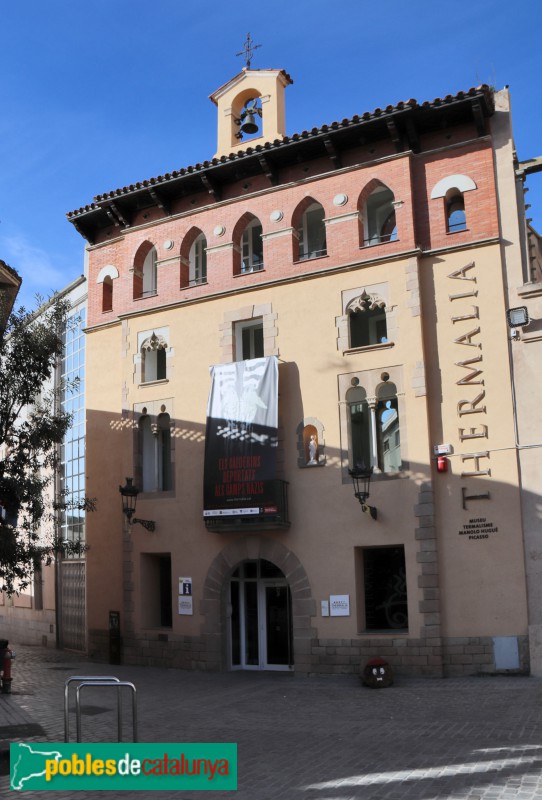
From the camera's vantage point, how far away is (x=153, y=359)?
70.2 feet

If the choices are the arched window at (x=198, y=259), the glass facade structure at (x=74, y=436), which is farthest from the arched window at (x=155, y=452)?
the arched window at (x=198, y=259)

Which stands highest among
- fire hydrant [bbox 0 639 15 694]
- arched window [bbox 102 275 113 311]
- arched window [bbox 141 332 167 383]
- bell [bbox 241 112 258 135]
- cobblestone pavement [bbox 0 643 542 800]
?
bell [bbox 241 112 258 135]

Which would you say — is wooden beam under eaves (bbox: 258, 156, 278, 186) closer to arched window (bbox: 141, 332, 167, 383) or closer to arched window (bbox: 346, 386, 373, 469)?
arched window (bbox: 141, 332, 167, 383)

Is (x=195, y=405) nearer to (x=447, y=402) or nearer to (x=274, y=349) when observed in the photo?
(x=274, y=349)

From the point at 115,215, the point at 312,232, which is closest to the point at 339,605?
the point at 312,232

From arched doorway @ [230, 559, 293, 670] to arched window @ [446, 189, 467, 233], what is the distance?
337 inches

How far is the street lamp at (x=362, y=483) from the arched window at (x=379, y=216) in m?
5.43

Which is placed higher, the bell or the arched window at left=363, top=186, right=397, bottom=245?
the bell

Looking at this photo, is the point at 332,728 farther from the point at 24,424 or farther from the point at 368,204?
the point at 368,204

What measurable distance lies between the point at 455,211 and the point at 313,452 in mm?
6122

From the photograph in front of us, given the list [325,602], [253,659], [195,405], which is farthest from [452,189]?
[253,659]

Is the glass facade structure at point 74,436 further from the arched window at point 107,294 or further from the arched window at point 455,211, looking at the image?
the arched window at point 455,211

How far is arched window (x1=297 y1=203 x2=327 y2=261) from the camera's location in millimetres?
19703

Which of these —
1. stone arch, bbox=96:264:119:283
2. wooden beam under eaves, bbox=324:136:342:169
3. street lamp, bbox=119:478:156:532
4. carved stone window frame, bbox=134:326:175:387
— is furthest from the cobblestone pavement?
wooden beam under eaves, bbox=324:136:342:169
